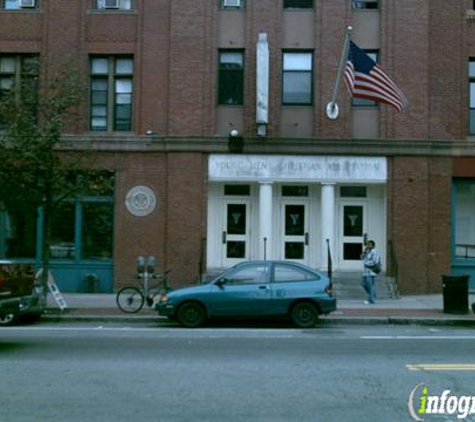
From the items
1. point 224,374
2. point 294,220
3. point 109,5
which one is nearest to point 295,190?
point 294,220

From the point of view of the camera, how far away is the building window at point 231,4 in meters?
20.9

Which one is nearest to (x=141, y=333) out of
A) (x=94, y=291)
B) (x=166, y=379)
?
(x=166, y=379)

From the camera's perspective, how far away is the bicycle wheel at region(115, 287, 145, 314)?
52.4 feet

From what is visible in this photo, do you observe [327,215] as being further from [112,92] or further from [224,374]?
[224,374]

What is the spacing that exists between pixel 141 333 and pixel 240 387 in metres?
5.62

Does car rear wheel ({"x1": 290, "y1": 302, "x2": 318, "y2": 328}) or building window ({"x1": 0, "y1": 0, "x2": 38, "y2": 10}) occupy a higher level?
building window ({"x1": 0, "y1": 0, "x2": 38, "y2": 10})

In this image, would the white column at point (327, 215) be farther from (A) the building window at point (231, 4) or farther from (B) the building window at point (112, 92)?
(B) the building window at point (112, 92)

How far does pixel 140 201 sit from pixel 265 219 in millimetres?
3895

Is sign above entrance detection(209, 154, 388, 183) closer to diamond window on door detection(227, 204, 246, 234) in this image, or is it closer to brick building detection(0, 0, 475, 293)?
brick building detection(0, 0, 475, 293)

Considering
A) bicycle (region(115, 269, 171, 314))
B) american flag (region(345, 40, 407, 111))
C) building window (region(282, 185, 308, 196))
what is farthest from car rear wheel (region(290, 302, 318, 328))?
building window (region(282, 185, 308, 196))

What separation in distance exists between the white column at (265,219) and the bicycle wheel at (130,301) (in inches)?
188

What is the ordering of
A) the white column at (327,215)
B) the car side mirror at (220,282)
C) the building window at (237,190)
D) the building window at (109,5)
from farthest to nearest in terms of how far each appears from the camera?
the building window at (237,190)
the building window at (109,5)
the white column at (327,215)
the car side mirror at (220,282)

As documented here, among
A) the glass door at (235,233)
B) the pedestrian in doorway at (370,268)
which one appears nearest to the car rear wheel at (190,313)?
the pedestrian in doorway at (370,268)

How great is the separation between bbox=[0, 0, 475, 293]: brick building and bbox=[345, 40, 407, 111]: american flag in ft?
7.72
